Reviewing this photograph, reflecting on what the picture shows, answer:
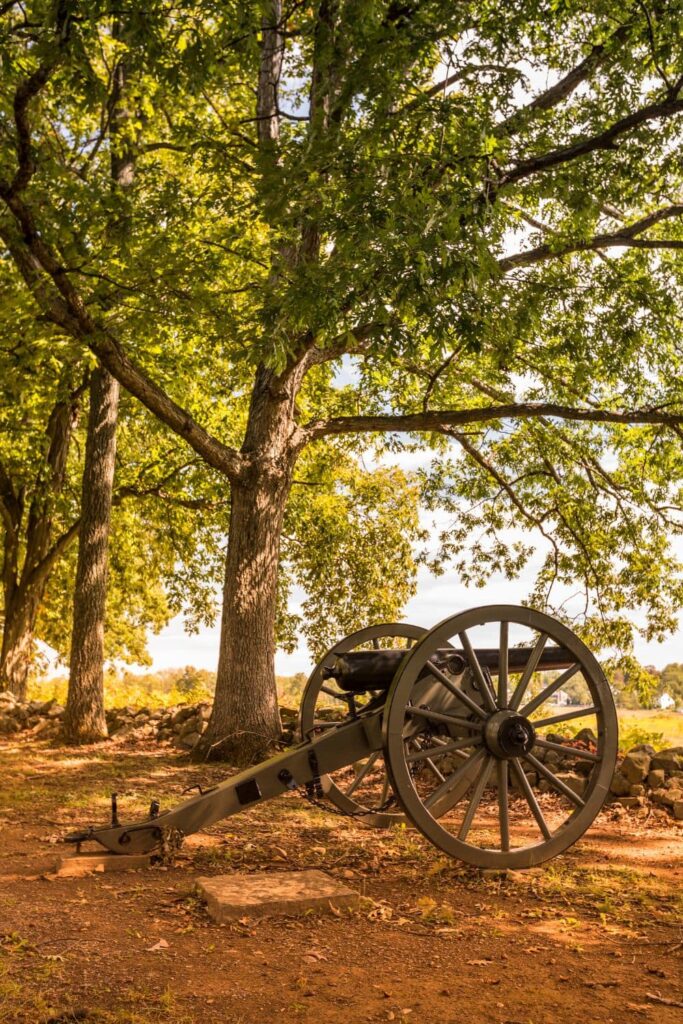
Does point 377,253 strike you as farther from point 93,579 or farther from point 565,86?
point 93,579

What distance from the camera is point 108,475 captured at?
13758 millimetres

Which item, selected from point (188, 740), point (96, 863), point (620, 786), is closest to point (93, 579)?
point (188, 740)

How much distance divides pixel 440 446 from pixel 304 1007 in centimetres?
1182

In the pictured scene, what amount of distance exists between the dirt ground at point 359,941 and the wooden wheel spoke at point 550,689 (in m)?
0.99

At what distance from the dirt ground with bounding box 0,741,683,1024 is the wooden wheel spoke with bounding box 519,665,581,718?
3.26 ft

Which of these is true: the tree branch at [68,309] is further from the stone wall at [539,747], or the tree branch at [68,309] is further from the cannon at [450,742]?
the cannon at [450,742]

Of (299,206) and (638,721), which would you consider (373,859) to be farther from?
(638,721)

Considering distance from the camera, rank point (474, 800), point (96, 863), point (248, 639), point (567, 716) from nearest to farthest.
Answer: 1. point (474, 800)
2. point (96, 863)
3. point (567, 716)
4. point (248, 639)

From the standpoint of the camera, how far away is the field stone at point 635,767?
851cm

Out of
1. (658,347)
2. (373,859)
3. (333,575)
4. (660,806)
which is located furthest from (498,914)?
(333,575)

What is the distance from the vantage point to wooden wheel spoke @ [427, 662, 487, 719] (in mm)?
5312

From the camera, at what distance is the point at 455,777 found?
5.39 m

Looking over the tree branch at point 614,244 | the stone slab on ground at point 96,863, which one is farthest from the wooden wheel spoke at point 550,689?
the tree branch at point 614,244

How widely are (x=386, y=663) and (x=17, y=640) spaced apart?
11813 mm
